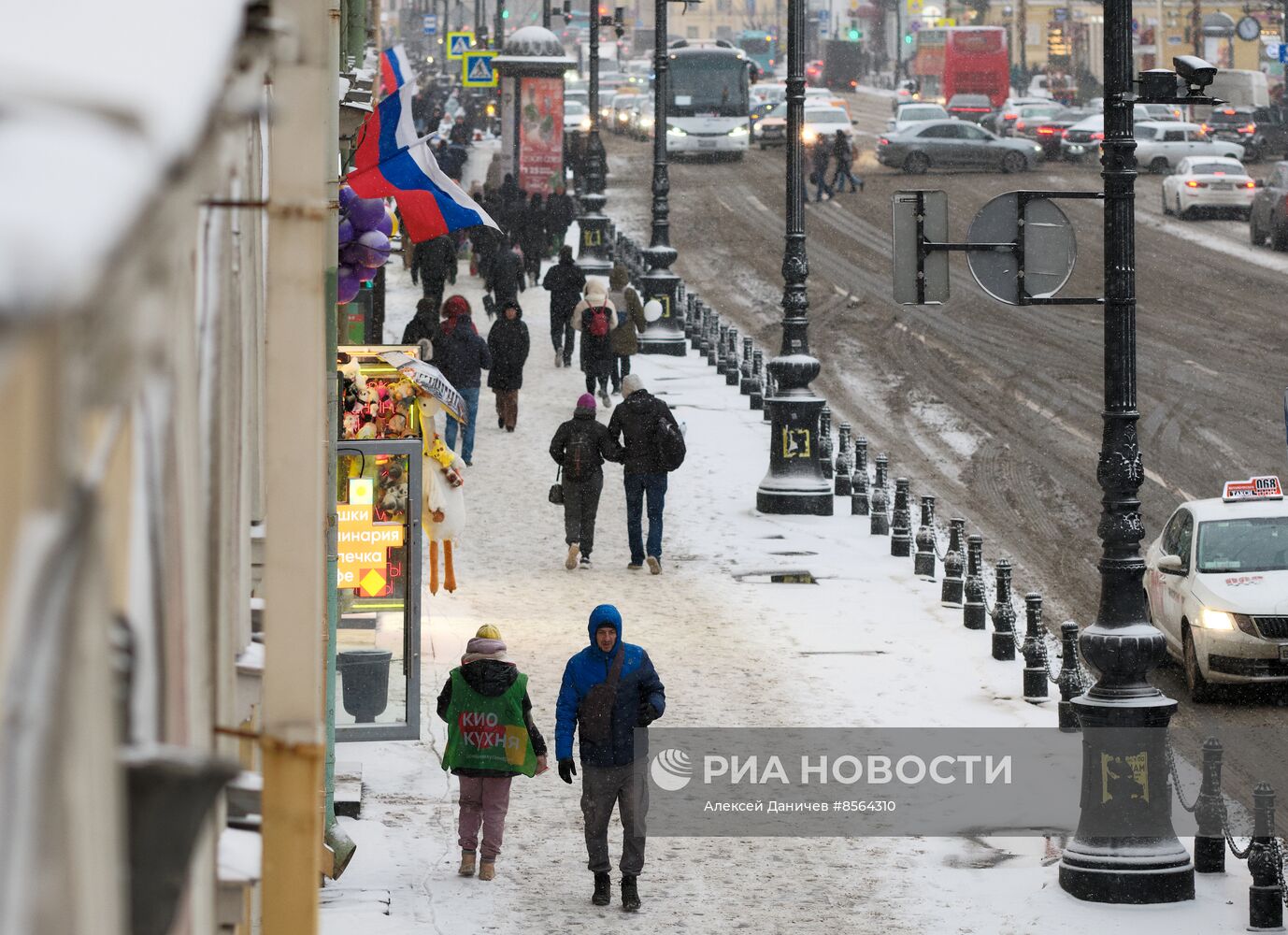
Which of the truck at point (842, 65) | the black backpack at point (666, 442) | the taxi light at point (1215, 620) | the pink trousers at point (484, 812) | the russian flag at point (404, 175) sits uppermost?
the truck at point (842, 65)

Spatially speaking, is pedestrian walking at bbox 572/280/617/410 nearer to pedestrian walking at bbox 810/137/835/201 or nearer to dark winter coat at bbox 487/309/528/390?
dark winter coat at bbox 487/309/528/390

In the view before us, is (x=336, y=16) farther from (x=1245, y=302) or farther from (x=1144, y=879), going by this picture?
(x=1245, y=302)

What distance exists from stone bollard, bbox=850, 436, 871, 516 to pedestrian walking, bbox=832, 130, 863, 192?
28.1m

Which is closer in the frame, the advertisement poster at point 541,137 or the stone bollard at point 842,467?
the stone bollard at point 842,467

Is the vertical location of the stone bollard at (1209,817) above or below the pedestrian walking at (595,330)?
below

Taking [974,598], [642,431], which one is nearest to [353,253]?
[642,431]

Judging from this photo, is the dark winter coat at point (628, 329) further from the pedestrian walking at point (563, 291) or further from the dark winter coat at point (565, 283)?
the dark winter coat at point (565, 283)

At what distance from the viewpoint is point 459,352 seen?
22.1 metres

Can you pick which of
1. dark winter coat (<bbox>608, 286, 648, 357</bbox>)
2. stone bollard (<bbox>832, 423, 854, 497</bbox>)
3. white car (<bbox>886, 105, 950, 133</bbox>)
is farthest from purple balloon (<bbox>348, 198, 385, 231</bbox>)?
white car (<bbox>886, 105, 950, 133</bbox>)

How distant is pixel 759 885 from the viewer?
10570 millimetres

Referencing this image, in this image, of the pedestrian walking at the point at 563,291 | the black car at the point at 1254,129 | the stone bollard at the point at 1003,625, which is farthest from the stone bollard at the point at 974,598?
the black car at the point at 1254,129

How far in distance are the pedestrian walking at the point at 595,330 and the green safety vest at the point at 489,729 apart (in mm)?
13378

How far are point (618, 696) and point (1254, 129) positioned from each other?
5631 centimetres

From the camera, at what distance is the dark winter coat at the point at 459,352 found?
22078mm
